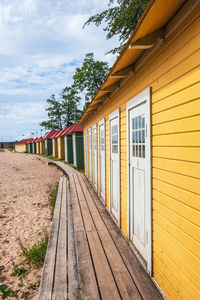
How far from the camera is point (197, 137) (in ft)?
5.37

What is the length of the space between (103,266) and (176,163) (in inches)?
71.3

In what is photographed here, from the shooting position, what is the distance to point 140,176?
3.00 m

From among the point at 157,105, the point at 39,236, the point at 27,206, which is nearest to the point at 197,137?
the point at 157,105

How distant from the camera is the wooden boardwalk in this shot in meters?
2.31

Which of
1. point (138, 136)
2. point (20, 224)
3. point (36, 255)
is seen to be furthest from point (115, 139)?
point (20, 224)

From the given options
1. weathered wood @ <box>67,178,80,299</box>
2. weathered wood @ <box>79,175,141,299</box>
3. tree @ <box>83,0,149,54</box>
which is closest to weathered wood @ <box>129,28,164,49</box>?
weathered wood @ <box>79,175,141,299</box>

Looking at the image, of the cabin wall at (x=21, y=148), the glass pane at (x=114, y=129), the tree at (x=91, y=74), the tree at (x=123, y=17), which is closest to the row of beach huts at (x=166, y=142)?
the glass pane at (x=114, y=129)

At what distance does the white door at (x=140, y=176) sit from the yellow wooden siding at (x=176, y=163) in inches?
5.6

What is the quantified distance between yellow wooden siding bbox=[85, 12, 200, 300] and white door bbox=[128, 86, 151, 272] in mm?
143

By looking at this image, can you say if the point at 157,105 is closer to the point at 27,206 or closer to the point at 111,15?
the point at 27,206

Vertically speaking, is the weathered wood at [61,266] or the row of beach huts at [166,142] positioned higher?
the row of beach huts at [166,142]

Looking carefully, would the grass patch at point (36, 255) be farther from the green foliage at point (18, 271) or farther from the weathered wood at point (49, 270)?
the weathered wood at point (49, 270)

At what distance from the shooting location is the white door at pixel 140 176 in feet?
8.69

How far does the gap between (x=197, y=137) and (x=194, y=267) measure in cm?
109
